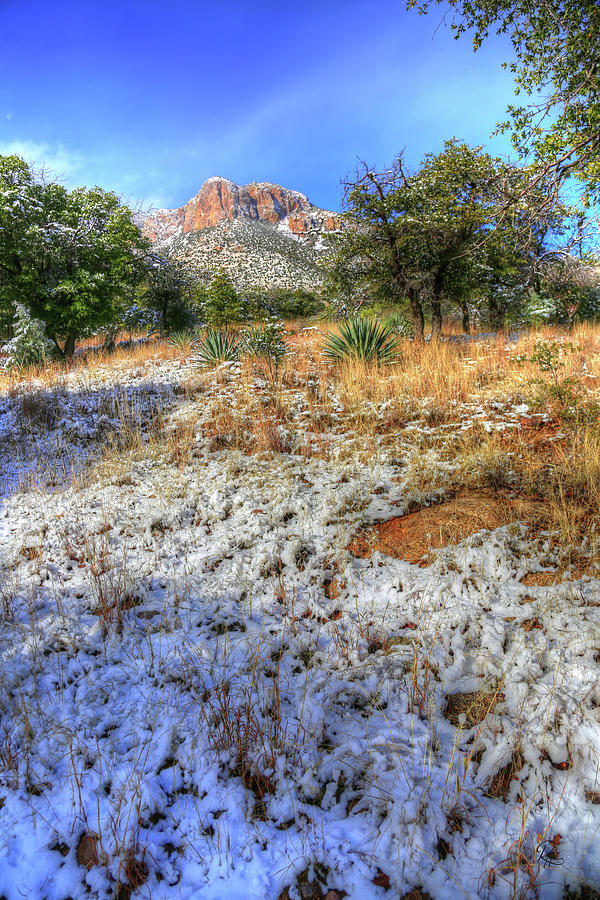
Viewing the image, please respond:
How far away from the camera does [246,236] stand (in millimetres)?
107438

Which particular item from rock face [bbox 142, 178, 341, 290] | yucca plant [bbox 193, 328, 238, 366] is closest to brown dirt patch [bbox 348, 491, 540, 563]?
yucca plant [bbox 193, 328, 238, 366]

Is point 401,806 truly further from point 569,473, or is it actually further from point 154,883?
point 569,473

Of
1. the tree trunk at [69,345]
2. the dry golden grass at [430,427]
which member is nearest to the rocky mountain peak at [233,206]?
the tree trunk at [69,345]

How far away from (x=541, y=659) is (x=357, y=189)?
13183mm

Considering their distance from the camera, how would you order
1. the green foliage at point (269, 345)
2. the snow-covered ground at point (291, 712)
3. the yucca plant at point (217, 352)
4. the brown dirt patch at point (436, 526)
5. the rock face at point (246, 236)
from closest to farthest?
the snow-covered ground at point (291, 712)
the brown dirt patch at point (436, 526)
the green foliage at point (269, 345)
the yucca plant at point (217, 352)
the rock face at point (246, 236)

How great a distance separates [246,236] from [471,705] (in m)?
121

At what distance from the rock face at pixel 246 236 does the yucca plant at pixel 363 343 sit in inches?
216

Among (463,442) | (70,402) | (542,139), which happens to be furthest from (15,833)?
(70,402)

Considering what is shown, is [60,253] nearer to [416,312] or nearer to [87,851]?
[416,312]

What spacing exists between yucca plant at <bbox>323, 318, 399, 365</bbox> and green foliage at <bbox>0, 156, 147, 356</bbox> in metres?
12.0

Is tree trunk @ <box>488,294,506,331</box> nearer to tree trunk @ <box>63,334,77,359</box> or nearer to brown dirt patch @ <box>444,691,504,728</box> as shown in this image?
tree trunk @ <box>63,334,77,359</box>

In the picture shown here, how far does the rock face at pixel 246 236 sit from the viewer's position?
254 feet

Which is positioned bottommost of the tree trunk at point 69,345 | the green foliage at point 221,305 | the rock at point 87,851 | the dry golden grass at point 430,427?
the rock at point 87,851

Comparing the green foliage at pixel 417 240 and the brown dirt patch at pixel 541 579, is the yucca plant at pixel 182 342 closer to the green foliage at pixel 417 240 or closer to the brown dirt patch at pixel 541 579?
the green foliage at pixel 417 240
